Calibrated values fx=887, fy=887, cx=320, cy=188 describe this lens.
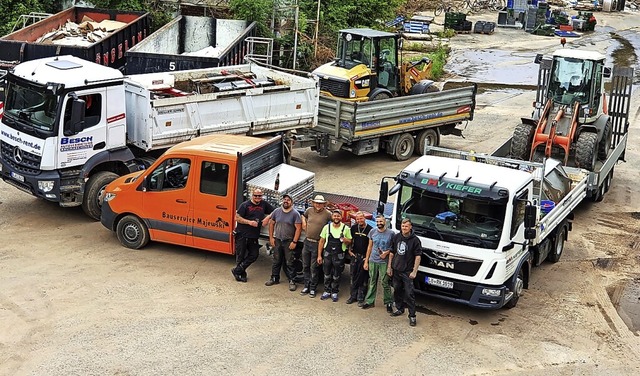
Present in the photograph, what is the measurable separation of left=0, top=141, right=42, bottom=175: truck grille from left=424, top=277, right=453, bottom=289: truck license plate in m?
6.79

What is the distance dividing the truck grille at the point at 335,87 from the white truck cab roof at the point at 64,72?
6211 mm

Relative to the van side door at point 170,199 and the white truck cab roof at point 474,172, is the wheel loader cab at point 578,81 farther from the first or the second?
the van side door at point 170,199

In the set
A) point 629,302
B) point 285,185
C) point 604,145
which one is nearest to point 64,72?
point 285,185

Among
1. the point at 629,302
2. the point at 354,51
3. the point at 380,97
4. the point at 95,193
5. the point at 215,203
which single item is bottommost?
the point at 629,302

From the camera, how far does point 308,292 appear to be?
1258 centimetres

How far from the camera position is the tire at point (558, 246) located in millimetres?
14195

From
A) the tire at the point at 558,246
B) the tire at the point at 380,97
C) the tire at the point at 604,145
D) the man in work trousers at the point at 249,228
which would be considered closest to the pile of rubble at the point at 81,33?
the tire at the point at 380,97

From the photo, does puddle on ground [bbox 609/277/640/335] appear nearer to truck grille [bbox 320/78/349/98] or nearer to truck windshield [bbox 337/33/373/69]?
truck grille [bbox 320/78/349/98]

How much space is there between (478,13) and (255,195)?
41.1m

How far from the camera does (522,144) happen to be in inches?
701

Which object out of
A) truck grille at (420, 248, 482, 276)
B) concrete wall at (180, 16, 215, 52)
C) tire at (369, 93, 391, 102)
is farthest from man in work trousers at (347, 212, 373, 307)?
concrete wall at (180, 16, 215, 52)

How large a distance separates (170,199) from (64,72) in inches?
122

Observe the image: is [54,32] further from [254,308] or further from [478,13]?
[478,13]

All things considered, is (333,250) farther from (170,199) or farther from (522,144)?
(522,144)
